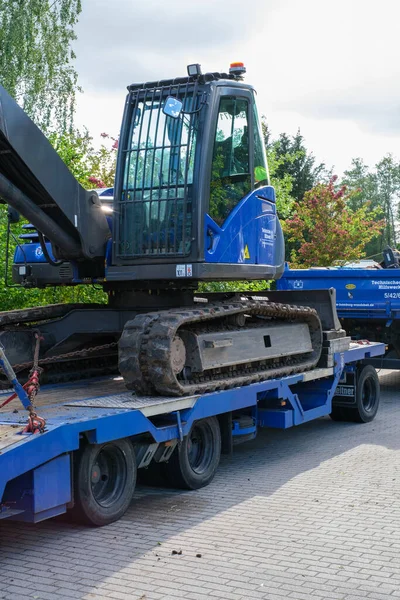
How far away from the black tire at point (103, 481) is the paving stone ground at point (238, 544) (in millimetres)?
134

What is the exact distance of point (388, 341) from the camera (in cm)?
1412

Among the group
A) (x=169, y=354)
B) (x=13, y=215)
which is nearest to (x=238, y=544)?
(x=169, y=354)

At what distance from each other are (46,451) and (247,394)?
3.10 metres

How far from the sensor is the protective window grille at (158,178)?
819 cm

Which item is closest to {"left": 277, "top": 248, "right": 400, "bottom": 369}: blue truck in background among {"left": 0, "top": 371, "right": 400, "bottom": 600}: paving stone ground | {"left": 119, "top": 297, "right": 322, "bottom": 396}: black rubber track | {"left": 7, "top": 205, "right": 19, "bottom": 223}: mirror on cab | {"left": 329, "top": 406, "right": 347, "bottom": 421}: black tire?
{"left": 329, "top": 406, "right": 347, "bottom": 421}: black tire

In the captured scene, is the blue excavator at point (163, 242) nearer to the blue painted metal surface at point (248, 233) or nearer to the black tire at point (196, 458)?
the blue painted metal surface at point (248, 233)

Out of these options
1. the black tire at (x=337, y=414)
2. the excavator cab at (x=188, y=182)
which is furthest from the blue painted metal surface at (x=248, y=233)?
the black tire at (x=337, y=414)

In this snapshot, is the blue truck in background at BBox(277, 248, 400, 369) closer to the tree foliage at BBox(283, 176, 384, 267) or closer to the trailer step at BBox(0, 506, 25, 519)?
the trailer step at BBox(0, 506, 25, 519)

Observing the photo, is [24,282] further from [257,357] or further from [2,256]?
[2,256]

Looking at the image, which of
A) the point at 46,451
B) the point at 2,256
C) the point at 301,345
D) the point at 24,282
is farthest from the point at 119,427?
the point at 2,256

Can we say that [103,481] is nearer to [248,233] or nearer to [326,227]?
[248,233]

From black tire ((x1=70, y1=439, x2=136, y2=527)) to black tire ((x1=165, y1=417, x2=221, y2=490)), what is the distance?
2.71 ft

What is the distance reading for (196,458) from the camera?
8.20 meters

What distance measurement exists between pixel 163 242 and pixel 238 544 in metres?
3.20
